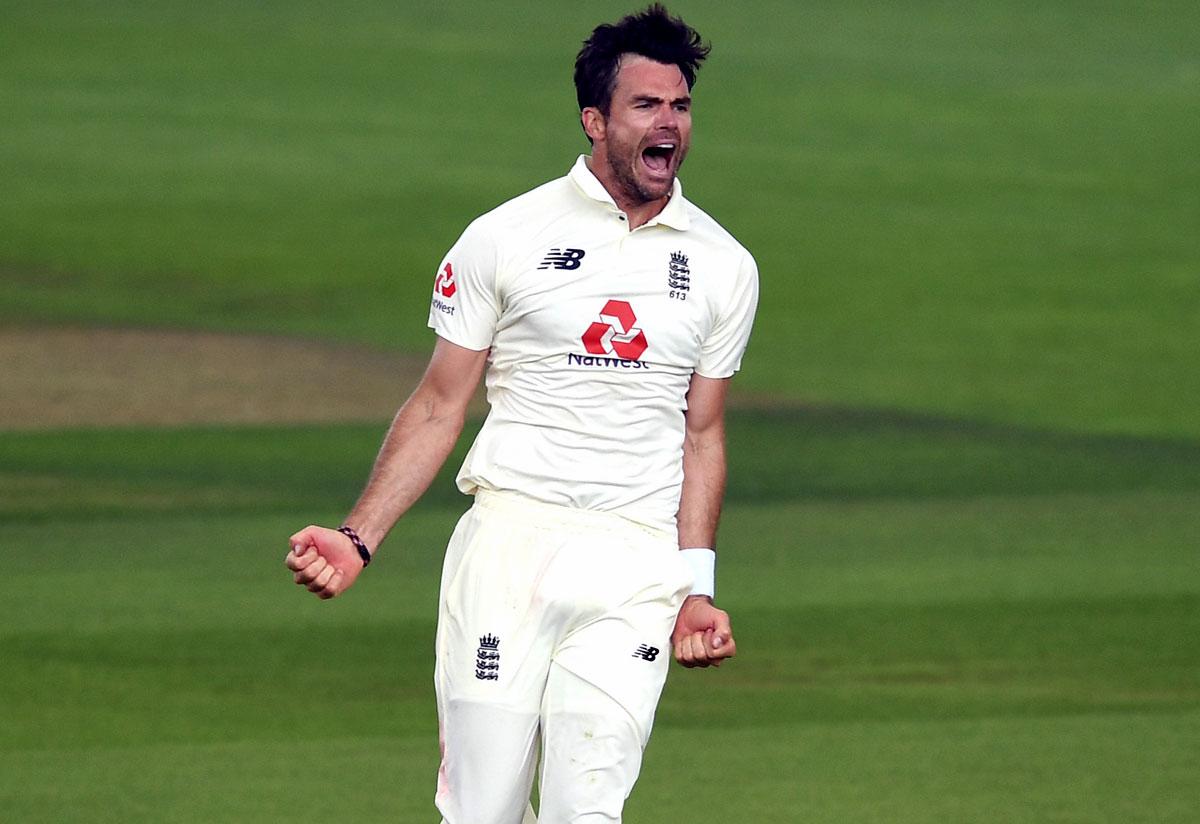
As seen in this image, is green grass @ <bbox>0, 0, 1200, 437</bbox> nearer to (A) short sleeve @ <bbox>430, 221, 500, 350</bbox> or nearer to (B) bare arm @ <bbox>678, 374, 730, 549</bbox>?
(B) bare arm @ <bbox>678, 374, 730, 549</bbox>

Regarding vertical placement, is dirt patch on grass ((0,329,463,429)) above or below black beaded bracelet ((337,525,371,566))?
below

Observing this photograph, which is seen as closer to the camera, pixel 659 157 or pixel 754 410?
pixel 659 157

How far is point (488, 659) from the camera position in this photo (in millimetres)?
5215

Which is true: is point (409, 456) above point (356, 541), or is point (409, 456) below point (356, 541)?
above

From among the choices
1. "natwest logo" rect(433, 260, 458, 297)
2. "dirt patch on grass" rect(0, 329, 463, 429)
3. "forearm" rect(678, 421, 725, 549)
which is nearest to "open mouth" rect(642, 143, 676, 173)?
"natwest logo" rect(433, 260, 458, 297)

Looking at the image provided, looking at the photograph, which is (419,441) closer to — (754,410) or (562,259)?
(562,259)

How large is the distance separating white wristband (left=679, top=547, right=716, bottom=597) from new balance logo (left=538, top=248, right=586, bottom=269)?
2.32 feet

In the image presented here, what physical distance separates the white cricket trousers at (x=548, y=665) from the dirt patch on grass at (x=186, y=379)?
1112 cm

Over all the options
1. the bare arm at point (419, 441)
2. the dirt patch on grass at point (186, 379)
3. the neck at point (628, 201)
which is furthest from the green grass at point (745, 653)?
the neck at point (628, 201)

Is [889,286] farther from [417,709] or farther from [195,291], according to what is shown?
[417,709]

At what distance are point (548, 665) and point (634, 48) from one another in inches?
54.1

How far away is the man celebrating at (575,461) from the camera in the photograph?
5207 mm

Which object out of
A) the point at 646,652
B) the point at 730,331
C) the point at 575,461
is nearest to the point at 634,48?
the point at 730,331

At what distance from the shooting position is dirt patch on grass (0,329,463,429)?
54.1ft
